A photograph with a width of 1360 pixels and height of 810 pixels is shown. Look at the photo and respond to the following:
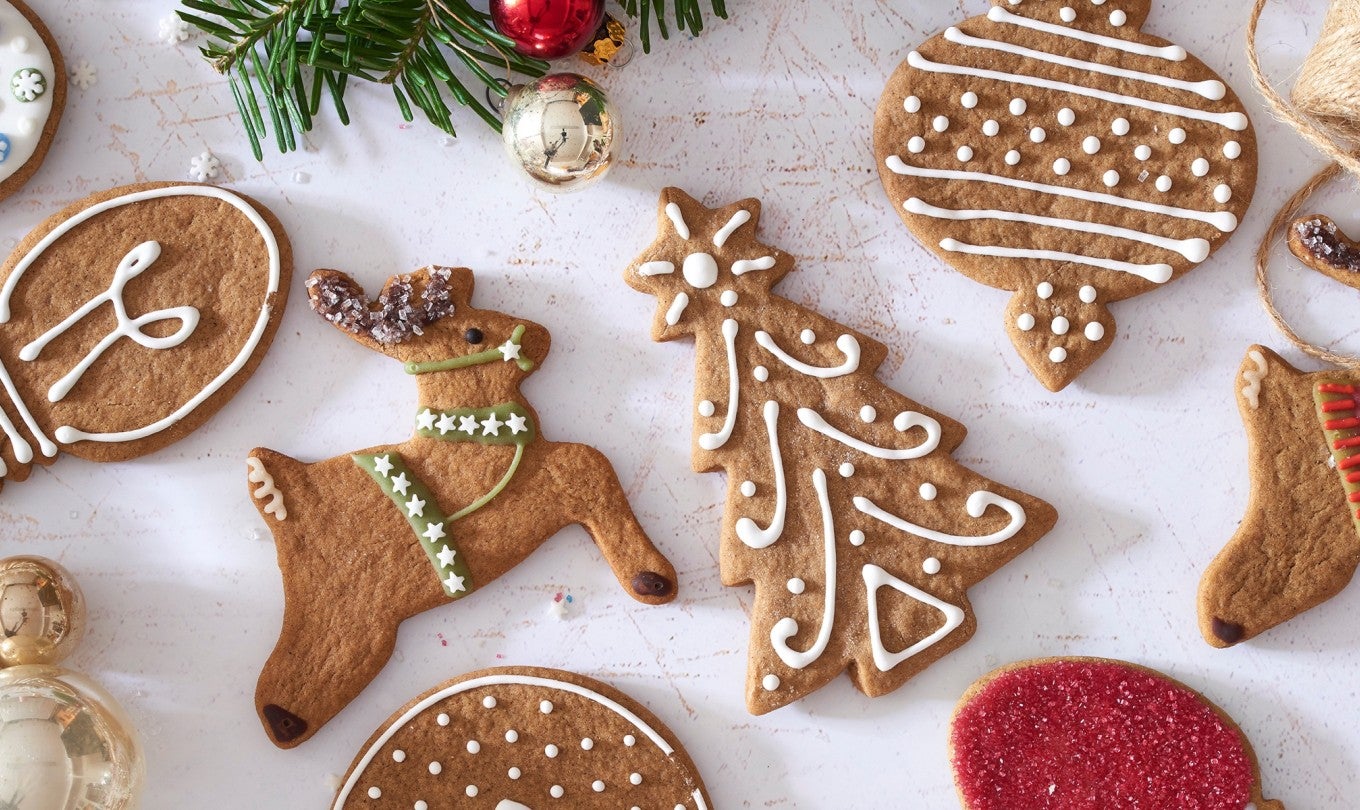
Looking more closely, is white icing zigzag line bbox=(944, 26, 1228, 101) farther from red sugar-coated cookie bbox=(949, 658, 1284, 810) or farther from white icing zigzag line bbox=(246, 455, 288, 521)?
white icing zigzag line bbox=(246, 455, 288, 521)

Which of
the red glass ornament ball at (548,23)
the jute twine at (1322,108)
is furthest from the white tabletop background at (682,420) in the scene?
the red glass ornament ball at (548,23)

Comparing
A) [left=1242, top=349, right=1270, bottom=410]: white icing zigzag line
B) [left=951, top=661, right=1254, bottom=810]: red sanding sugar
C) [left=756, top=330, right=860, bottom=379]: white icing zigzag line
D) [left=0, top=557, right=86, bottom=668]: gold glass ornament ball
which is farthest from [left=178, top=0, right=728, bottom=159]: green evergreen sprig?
[left=951, top=661, right=1254, bottom=810]: red sanding sugar

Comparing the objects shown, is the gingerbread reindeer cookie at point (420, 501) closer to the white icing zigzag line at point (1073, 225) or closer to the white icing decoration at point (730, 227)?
the white icing decoration at point (730, 227)

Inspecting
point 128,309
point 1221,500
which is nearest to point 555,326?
point 128,309

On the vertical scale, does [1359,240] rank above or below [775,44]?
below

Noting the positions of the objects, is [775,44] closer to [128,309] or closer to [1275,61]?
[1275,61]

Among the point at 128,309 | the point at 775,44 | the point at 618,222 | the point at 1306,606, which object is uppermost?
the point at 775,44
